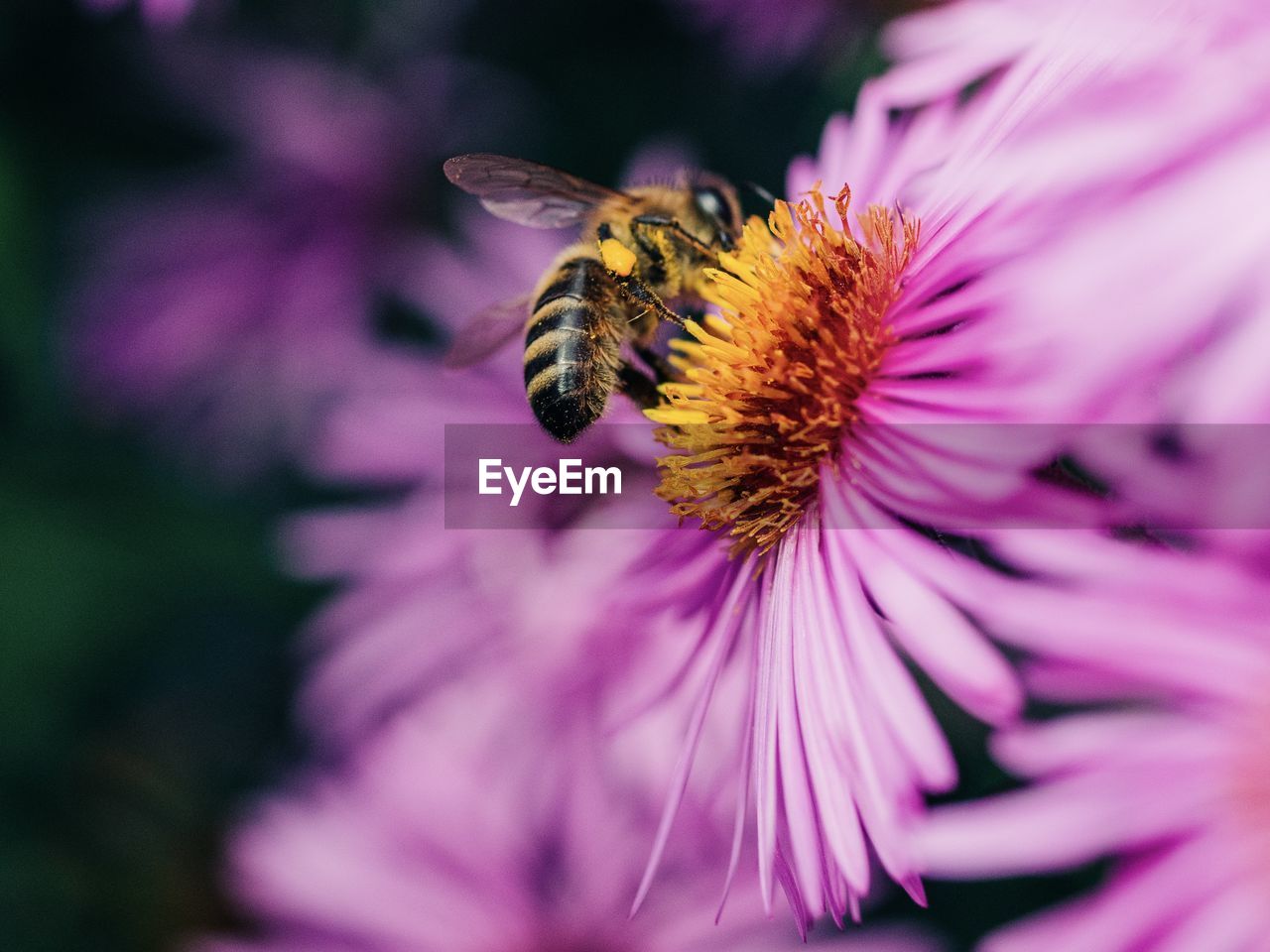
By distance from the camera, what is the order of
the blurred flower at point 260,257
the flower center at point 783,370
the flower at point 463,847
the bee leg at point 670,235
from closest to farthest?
the flower center at point 783,370 → the bee leg at point 670,235 → the flower at point 463,847 → the blurred flower at point 260,257

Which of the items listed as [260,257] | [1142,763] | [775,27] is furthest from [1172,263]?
[260,257]

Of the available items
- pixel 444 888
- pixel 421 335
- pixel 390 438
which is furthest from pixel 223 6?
pixel 444 888

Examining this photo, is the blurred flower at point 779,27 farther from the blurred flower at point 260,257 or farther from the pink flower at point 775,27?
the blurred flower at point 260,257

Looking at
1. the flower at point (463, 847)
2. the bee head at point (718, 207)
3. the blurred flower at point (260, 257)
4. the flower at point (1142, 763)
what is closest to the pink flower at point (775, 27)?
the blurred flower at point (260, 257)

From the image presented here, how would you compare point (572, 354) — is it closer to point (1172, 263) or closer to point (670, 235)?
point (670, 235)

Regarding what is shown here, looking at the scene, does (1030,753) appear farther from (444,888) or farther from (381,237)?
(381,237)

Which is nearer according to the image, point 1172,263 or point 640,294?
point 1172,263
